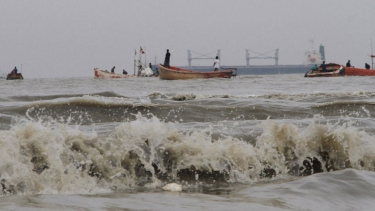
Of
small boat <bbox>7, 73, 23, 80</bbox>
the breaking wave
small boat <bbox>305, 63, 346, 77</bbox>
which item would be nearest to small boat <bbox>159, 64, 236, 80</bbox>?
small boat <bbox>305, 63, 346, 77</bbox>

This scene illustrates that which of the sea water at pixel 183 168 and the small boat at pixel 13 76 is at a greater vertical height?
the small boat at pixel 13 76

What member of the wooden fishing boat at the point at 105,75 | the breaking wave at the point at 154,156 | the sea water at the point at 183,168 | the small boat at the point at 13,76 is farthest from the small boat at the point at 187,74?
the breaking wave at the point at 154,156

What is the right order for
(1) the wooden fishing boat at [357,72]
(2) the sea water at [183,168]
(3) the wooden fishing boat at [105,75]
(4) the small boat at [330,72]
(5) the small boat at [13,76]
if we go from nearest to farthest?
1. (2) the sea water at [183,168]
2. (4) the small boat at [330,72]
3. (1) the wooden fishing boat at [357,72]
4. (3) the wooden fishing boat at [105,75]
5. (5) the small boat at [13,76]

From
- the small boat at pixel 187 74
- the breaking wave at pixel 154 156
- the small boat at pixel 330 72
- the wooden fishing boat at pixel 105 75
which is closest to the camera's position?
the breaking wave at pixel 154 156

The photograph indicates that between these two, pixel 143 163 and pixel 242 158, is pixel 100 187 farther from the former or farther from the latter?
pixel 242 158

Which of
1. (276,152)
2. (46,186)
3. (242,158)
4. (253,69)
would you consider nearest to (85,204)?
(46,186)

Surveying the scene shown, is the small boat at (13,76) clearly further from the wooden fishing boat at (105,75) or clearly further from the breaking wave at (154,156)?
the breaking wave at (154,156)

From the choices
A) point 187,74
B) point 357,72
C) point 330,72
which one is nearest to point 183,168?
point 187,74

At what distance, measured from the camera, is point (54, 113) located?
32.4 feet

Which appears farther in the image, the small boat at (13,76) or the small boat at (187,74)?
the small boat at (13,76)

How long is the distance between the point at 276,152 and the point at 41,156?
2.30m

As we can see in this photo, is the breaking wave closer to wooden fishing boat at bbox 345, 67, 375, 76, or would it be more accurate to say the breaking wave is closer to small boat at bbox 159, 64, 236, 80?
small boat at bbox 159, 64, 236, 80

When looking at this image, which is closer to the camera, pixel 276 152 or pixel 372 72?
pixel 276 152

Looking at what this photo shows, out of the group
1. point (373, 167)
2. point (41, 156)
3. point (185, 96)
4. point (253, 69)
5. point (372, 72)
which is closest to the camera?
point (41, 156)
